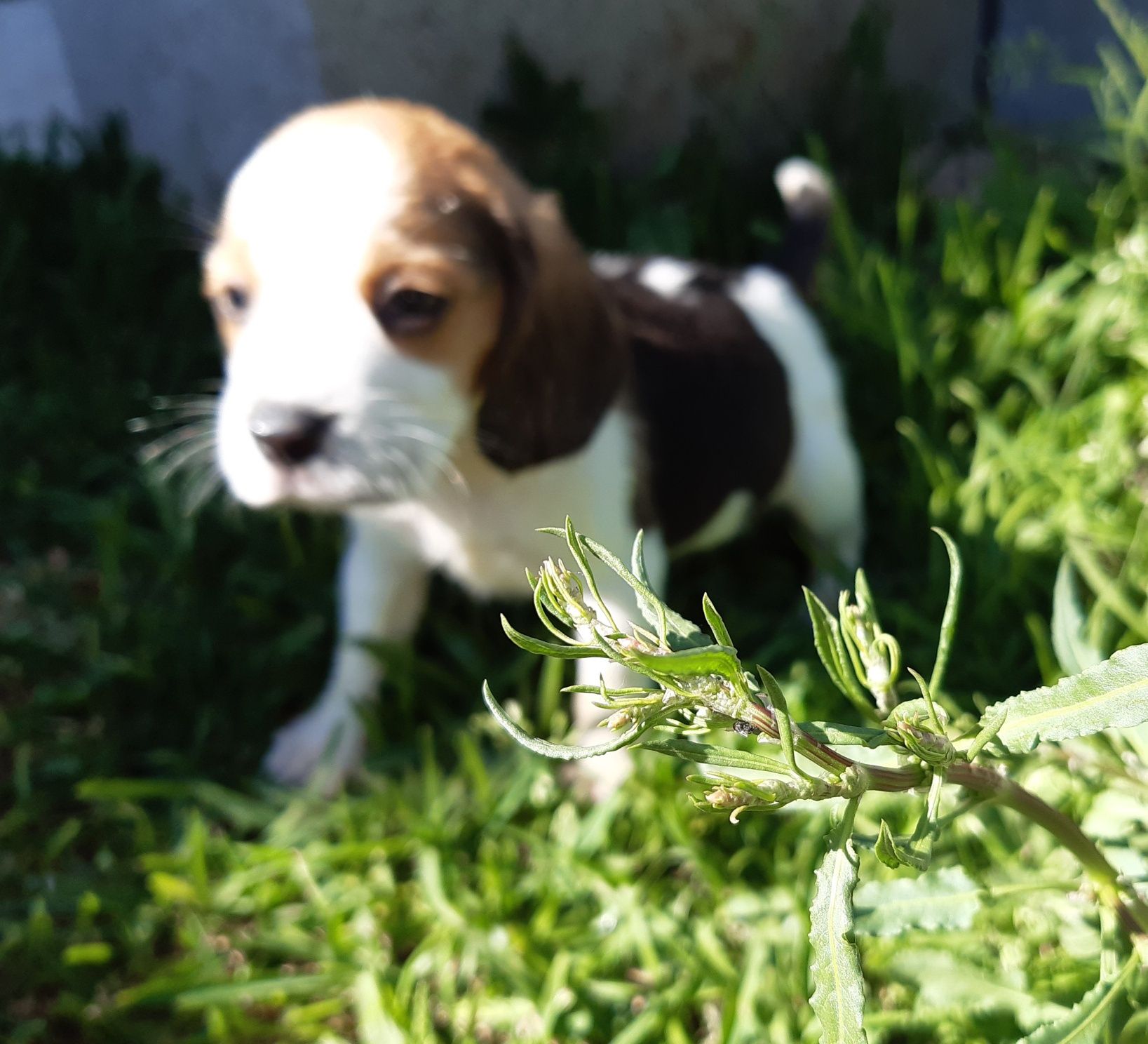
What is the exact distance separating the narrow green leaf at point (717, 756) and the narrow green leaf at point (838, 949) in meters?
0.06

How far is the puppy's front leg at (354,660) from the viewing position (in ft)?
6.85

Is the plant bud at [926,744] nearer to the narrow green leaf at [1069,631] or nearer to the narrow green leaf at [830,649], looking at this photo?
the narrow green leaf at [830,649]

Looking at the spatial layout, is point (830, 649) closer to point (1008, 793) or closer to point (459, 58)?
point (1008, 793)

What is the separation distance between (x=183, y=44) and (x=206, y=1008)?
2.58m

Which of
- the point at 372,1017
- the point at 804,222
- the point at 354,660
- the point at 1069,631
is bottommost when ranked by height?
the point at 372,1017

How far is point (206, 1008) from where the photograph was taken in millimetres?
1727

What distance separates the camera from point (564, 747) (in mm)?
656

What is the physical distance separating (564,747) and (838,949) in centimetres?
26

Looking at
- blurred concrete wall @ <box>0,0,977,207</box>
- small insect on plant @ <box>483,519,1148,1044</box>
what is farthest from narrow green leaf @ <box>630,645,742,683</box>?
blurred concrete wall @ <box>0,0,977,207</box>

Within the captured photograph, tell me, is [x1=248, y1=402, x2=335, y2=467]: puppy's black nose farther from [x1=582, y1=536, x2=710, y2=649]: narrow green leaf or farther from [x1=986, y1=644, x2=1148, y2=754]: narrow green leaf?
[x1=986, y1=644, x2=1148, y2=754]: narrow green leaf

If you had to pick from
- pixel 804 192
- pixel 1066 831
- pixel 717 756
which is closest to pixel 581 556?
pixel 717 756

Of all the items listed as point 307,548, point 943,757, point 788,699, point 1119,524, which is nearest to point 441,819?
point 788,699

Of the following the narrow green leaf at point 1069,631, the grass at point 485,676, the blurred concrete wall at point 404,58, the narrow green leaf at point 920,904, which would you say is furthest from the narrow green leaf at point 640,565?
the blurred concrete wall at point 404,58

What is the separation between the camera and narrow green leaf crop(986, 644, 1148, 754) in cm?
74
